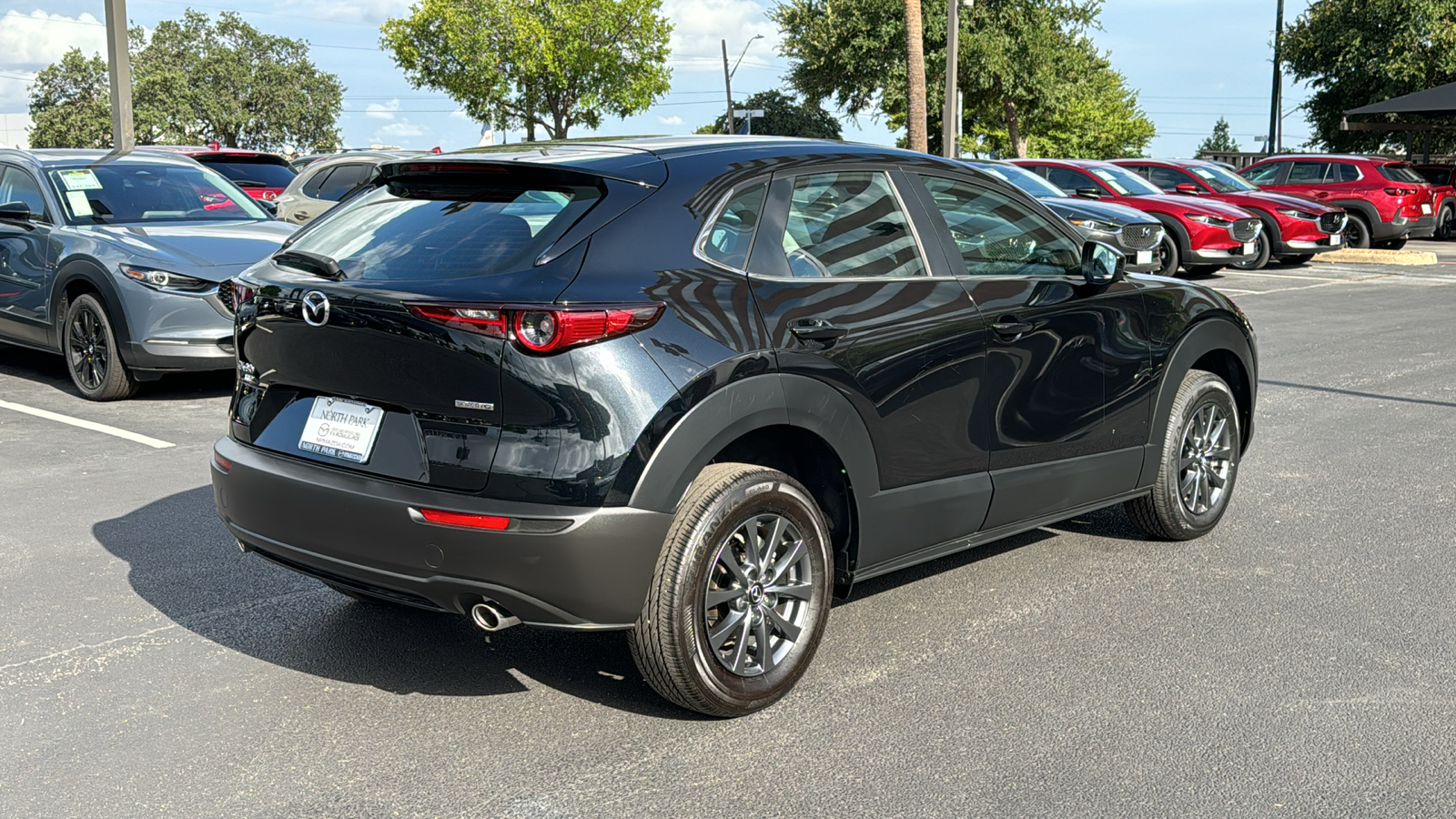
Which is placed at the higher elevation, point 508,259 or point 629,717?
point 508,259

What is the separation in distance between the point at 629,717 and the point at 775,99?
2534 inches

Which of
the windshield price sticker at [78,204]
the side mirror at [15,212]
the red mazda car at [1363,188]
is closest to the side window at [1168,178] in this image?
the red mazda car at [1363,188]

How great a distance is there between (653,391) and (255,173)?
16136 mm

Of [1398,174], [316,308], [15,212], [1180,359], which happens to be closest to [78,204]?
[15,212]

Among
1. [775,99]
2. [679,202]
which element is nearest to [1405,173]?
[679,202]

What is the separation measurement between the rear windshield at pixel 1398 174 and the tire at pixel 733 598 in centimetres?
2485

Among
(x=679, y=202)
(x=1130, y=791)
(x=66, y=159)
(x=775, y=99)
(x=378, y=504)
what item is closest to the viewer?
(x=1130, y=791)

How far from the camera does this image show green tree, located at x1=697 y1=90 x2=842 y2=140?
6309 centimetres

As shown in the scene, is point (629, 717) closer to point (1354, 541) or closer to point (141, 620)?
point (141, 620)

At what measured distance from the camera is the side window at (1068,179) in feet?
65.8

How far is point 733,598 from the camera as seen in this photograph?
3.81 meters

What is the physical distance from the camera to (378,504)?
3592mm

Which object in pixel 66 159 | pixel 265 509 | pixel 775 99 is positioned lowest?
pixel 265 509

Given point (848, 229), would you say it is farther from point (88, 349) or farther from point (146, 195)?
point (146, 195)
